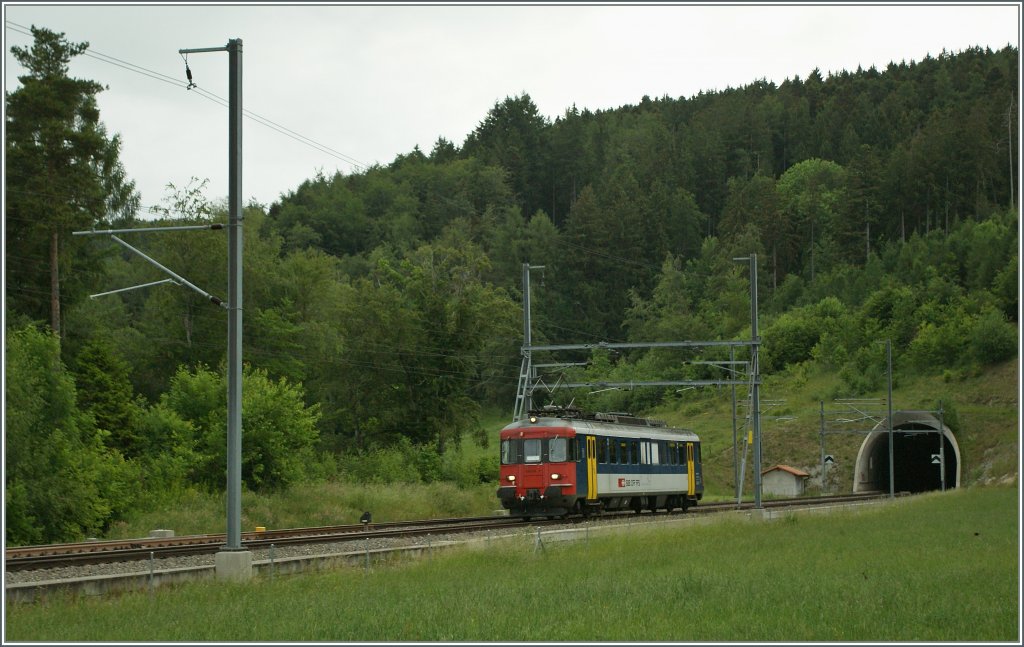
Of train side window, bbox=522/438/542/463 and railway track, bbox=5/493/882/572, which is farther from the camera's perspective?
train side window, bbox=522/438/542/463

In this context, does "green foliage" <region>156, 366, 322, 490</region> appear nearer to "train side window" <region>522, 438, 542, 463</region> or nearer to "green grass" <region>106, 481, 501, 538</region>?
"green grass" <region>106, 481, 501, 538</region>

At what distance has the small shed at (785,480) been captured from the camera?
6788 centimetres

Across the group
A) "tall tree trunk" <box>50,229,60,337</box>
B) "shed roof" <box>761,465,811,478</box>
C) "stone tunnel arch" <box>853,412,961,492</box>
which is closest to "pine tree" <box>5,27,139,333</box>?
"tall tree trunk" <box>50,229,60,337</box>

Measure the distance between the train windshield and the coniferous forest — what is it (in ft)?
22.5

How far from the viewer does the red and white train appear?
32.8 metres

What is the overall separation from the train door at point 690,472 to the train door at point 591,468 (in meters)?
9.45

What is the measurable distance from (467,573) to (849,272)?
99.0m

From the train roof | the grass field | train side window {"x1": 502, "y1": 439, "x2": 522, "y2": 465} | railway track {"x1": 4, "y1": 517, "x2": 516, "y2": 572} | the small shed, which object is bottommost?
the small shed

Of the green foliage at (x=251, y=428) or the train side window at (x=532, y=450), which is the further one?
the green foliage at (x=251, y=428)

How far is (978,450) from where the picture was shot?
66562 millimetres

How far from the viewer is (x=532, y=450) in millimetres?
33344

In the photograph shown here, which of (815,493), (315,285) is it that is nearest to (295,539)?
(315,285)

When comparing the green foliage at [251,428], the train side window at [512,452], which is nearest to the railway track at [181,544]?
the train side window at [512,452]

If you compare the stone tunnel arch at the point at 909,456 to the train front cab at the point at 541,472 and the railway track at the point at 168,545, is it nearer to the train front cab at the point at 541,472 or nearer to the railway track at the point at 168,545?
the train front cab at the point at 541,472
